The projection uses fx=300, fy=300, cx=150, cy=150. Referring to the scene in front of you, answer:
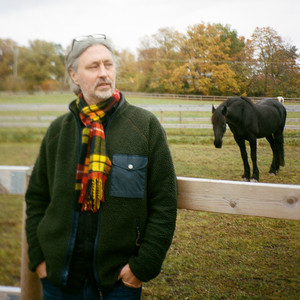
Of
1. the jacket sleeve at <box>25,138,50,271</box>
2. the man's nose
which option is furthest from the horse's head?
the jacket sleeve at <box>25,138,50,271</box>

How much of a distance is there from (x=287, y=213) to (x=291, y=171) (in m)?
0.36

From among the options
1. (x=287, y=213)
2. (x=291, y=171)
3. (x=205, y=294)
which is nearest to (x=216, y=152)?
(x=291, y=171)

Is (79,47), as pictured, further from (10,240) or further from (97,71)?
(10,240)

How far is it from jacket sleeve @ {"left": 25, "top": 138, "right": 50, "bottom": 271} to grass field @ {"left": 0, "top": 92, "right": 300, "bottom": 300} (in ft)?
Result: 2.78

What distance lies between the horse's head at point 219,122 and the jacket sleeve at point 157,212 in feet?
1.52

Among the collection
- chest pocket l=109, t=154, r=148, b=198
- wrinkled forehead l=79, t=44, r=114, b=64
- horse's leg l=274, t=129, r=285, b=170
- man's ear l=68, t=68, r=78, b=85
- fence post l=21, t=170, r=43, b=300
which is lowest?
fence post l=21, t=170, r=43, b=300

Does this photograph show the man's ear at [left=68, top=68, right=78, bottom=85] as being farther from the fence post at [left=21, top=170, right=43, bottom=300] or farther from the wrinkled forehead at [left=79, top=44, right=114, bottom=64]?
the fence post at [left=21, top=170, right=43, bottom=300]

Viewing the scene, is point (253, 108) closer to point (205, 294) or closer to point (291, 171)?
point (291, 171)

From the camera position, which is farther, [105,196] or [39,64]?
[39,64]

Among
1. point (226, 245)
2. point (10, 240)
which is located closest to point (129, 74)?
point (226, 245)

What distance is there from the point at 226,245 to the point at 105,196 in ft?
3.39

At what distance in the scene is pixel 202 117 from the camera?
195 centimetres

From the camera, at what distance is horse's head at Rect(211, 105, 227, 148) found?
1827 millimetres

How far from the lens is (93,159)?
152 centimetres
